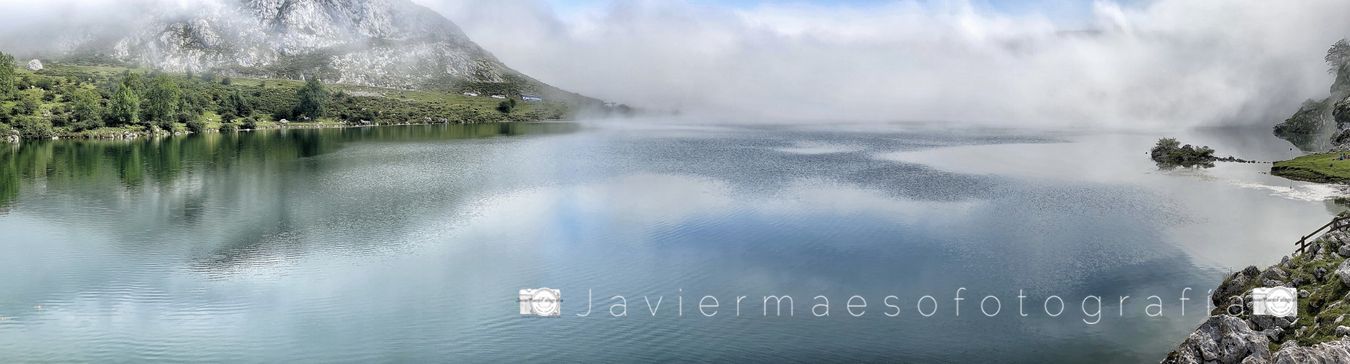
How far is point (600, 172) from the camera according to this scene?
3034 inches

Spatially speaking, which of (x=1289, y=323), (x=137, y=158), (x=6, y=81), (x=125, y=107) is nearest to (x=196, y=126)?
(x=125, y=107)

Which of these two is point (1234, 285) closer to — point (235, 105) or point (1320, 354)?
point (1320, 354)

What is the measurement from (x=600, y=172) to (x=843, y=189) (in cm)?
2734

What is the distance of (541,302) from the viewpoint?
28969mm

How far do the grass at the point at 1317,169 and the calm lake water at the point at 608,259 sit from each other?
187 inches

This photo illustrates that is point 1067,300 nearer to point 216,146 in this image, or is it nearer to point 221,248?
point 221,248

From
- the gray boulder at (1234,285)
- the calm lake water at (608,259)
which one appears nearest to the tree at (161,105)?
the calm lake water at (608,259)

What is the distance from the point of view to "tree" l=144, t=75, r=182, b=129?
13575 centimetres

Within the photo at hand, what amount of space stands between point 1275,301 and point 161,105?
165m

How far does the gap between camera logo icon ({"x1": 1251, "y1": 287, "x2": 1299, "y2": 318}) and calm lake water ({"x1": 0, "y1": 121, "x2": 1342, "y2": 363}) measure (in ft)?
8.65

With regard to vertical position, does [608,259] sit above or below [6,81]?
below

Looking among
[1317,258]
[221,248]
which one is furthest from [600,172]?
[1317,258]

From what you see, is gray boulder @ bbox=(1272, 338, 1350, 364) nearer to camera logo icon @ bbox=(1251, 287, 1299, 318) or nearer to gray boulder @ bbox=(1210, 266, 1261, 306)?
camera logo icon @ bbox=(1251, 287, 1299, 318)

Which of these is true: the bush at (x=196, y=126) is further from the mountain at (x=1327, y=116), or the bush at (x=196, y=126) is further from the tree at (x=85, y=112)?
the mountain at (x=1327, y=116)
